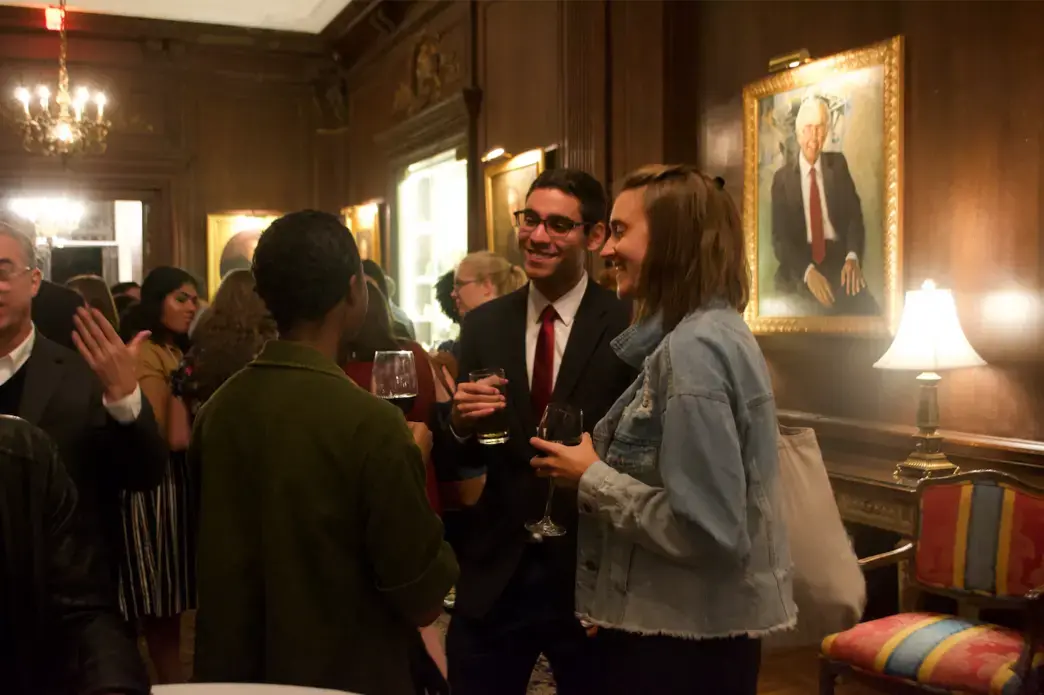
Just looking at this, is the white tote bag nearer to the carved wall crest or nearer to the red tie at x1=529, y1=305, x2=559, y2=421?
the red tie at x1=529, y1=305, x2=559, y2=421

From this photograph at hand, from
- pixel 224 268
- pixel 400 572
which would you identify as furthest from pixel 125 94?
pixel 400 572

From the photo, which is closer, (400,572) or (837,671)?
(400,572)

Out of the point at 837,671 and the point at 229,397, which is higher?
the point at 229,397

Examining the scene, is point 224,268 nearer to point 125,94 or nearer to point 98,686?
point 125,94

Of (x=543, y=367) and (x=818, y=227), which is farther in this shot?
(x=818, y=227)

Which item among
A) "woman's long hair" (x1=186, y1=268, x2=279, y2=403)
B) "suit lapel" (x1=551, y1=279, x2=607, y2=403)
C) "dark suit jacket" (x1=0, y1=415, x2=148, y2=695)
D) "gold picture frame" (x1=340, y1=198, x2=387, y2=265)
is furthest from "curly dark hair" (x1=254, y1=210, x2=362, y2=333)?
"gold picture frame" (x1=340, y1=198, x2=387, y2=265)

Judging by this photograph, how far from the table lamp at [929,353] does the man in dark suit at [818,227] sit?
51 cm

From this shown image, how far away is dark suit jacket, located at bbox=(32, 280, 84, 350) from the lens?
9.29 ft

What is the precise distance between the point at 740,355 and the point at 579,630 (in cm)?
77

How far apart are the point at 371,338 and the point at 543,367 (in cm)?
79

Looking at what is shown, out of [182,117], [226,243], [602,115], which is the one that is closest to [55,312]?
[602,115]

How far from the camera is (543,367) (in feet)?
7.04

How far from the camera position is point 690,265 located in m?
1.68

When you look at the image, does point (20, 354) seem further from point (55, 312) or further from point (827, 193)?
point (827, 193)
